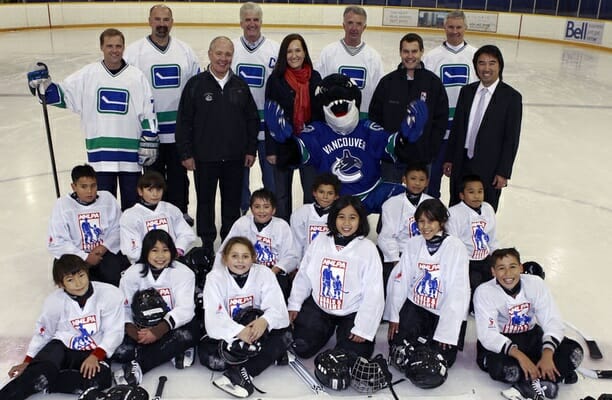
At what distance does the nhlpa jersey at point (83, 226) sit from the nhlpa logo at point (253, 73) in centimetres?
124

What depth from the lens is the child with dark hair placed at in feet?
8.89

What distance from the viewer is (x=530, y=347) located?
2729 mm

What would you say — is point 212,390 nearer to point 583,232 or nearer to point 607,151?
point 583,232

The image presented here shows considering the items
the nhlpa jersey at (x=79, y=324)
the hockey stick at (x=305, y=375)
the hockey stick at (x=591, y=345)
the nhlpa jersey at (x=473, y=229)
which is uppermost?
the nhlpa jersey at (x=473, y=229)

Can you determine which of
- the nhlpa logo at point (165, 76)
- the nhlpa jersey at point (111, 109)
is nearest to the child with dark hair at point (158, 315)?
the nhlpa jersey at point (111, 109)

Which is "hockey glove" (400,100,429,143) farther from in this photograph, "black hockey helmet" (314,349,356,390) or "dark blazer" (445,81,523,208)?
"black hockey helmet" (314,349,356,390)

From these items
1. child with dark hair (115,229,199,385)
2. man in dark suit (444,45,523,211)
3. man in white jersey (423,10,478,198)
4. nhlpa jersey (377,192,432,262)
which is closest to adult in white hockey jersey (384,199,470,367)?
nhlpa jersey (377,192,432,262)

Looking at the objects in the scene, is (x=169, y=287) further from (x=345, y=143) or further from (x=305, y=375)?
(x=345, y=143)

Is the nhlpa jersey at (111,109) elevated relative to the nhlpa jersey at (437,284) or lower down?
elevated

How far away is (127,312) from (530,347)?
1799 millimetres

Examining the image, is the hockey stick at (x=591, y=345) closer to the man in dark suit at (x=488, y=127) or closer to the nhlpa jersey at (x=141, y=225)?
the man in dark suit at (x=488, y=127)

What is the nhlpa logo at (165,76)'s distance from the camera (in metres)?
3.87

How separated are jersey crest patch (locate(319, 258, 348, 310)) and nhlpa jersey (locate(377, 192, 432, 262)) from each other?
54 cm

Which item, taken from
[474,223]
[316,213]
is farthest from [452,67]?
[316,213]
